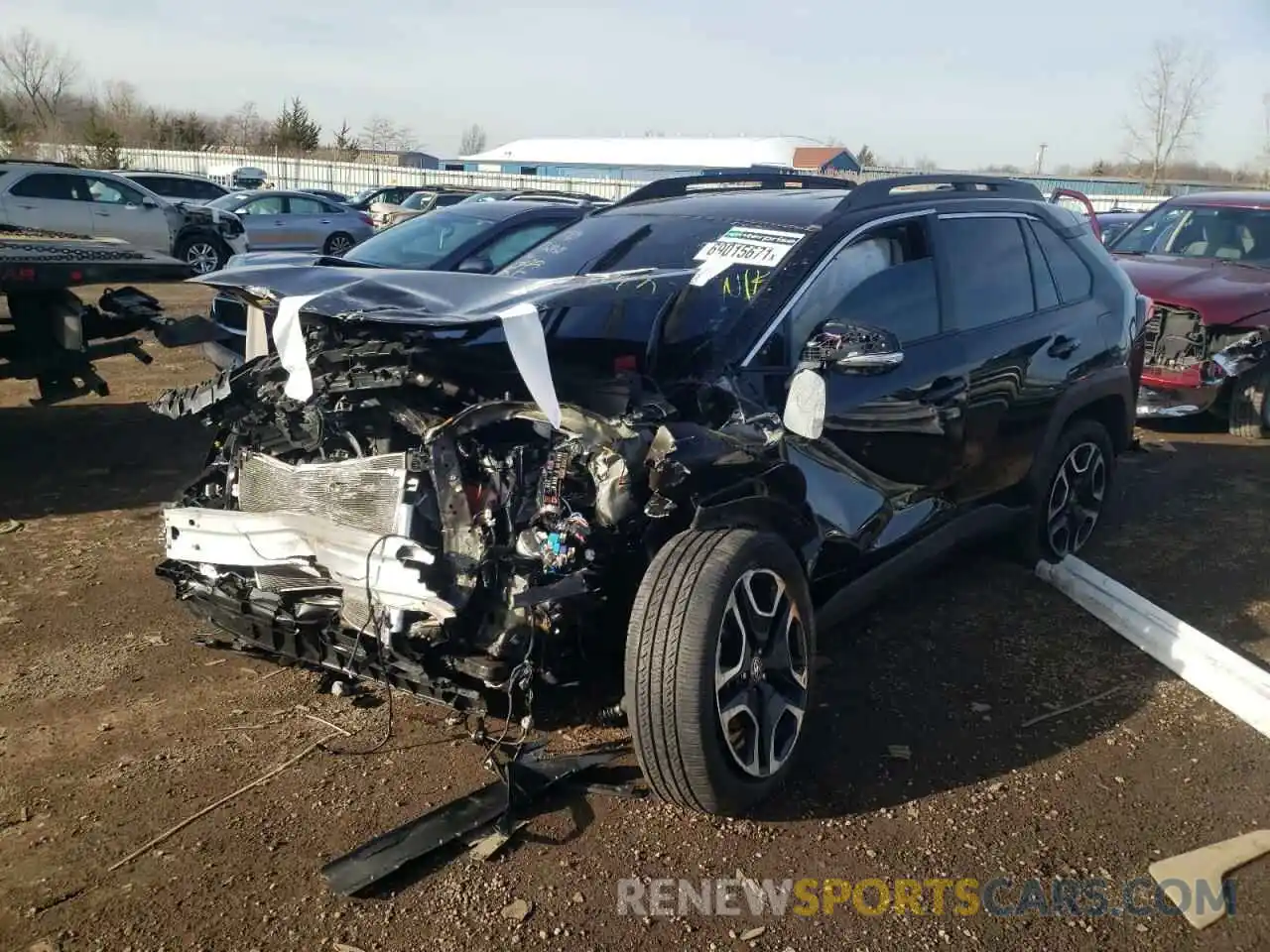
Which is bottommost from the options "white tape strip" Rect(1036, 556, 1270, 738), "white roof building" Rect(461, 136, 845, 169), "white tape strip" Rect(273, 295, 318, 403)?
"white tape strip" Rect(1036, 556, 1270, 738)

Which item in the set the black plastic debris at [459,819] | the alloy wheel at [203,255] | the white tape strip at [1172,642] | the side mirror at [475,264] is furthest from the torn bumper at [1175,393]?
the alloy wheel at [203,255]

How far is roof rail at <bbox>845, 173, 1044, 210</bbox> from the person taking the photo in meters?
4.21

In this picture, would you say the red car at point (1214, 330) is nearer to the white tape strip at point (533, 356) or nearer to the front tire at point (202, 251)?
the white tape strip at point (533, 356)

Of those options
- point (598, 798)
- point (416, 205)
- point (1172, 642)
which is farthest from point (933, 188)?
point (416, 205)

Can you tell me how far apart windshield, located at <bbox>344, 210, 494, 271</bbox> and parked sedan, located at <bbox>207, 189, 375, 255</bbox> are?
12.0m

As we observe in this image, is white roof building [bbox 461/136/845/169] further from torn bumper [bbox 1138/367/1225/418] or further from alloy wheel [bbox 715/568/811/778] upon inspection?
alloy wheel [bbox 715/568/811/778]

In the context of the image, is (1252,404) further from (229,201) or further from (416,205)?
(229,201)

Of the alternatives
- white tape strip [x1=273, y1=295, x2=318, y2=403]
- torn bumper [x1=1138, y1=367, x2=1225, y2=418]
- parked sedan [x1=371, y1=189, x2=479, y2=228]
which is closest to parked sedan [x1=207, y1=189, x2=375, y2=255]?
parked sedan [x1=371, y1=189, x2=479, y2=228]

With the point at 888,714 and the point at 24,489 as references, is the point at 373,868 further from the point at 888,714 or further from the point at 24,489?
the point at 24,489

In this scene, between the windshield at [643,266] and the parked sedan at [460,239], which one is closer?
the windshield at [643,266]

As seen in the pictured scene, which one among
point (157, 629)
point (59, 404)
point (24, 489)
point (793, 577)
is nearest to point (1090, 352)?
point (793, 577)

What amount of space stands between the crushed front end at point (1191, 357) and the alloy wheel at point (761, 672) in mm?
6094

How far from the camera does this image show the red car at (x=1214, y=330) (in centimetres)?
804

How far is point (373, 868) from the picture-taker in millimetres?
2850
